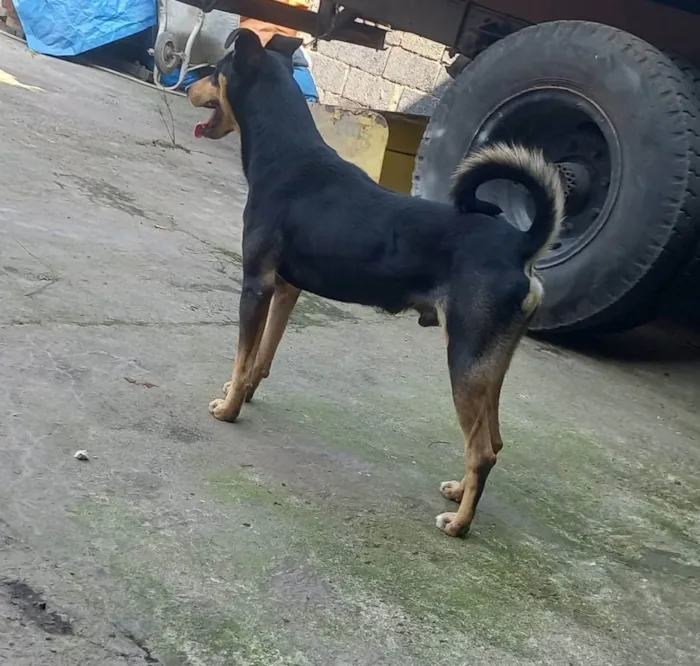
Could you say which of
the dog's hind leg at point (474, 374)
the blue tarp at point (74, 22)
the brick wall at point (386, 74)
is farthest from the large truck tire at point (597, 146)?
the blue tarp at point (74, 22)

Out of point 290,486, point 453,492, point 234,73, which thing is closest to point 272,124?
point 234,73

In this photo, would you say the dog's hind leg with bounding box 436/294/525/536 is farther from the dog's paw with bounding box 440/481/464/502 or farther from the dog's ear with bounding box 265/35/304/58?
the dog's ear with bounding box 265/35/304/58

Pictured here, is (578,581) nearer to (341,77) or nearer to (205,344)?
(205,344)

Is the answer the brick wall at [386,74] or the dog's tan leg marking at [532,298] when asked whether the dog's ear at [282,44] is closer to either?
the dog's tan leg marking at [532,298]

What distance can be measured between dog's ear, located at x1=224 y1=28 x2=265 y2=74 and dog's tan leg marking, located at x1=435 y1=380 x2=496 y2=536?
53.9 inches

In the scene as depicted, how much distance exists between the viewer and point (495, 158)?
94.7 inches

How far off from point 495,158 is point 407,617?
1216mm

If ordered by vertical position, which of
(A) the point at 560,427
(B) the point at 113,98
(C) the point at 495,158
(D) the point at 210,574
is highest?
(C) the point at 495,158

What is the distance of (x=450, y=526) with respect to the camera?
2.51m

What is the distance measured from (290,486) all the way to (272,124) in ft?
4.01

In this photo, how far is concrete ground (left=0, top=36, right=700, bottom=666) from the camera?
1.84 m

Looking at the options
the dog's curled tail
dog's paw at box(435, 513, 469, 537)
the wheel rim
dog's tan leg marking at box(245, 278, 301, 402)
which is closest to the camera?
the dog's curled tail

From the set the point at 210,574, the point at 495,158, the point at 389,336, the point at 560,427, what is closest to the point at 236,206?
the point at 389,336

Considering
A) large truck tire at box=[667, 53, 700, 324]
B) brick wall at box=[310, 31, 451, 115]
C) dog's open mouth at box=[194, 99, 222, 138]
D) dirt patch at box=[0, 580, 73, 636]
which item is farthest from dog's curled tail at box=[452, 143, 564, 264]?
brick wall at box=[310, 31, 451, 115]
